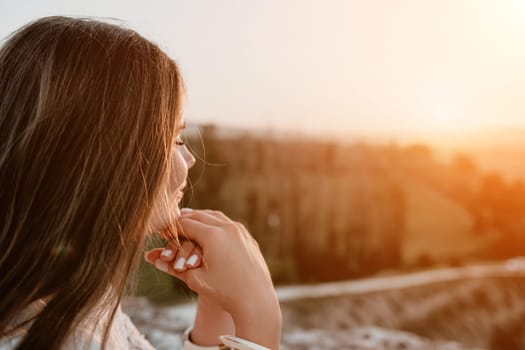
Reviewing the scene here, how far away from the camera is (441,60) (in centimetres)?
237

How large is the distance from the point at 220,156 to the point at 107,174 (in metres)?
1.88

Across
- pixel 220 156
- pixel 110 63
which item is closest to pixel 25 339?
pixel 110 63

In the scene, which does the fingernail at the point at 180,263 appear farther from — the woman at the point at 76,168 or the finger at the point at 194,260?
the woman at the point at 76,168

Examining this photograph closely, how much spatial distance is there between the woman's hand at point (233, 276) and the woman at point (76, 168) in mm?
114

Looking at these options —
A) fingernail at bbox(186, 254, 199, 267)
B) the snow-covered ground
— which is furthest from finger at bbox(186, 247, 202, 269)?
the snow-covered ground

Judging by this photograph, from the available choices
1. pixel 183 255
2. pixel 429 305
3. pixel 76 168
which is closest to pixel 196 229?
pixel 183 255

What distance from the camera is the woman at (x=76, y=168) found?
0.55 m

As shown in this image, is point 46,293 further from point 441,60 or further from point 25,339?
point 441,60

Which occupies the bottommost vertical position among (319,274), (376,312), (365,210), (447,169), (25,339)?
(376,312)

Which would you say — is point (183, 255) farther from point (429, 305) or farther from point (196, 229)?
point (429, 305)

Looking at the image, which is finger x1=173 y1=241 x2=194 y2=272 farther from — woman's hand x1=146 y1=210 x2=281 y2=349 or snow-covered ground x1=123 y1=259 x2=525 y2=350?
snow-covered ground x1=123 y1=259 x2=525 y2=350

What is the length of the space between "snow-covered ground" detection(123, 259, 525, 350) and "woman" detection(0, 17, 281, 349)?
1870 millimetres

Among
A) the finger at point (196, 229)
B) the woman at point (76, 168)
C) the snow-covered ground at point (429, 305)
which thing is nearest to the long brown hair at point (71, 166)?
the woman at point (76, 168)

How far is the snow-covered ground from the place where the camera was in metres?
2.57
